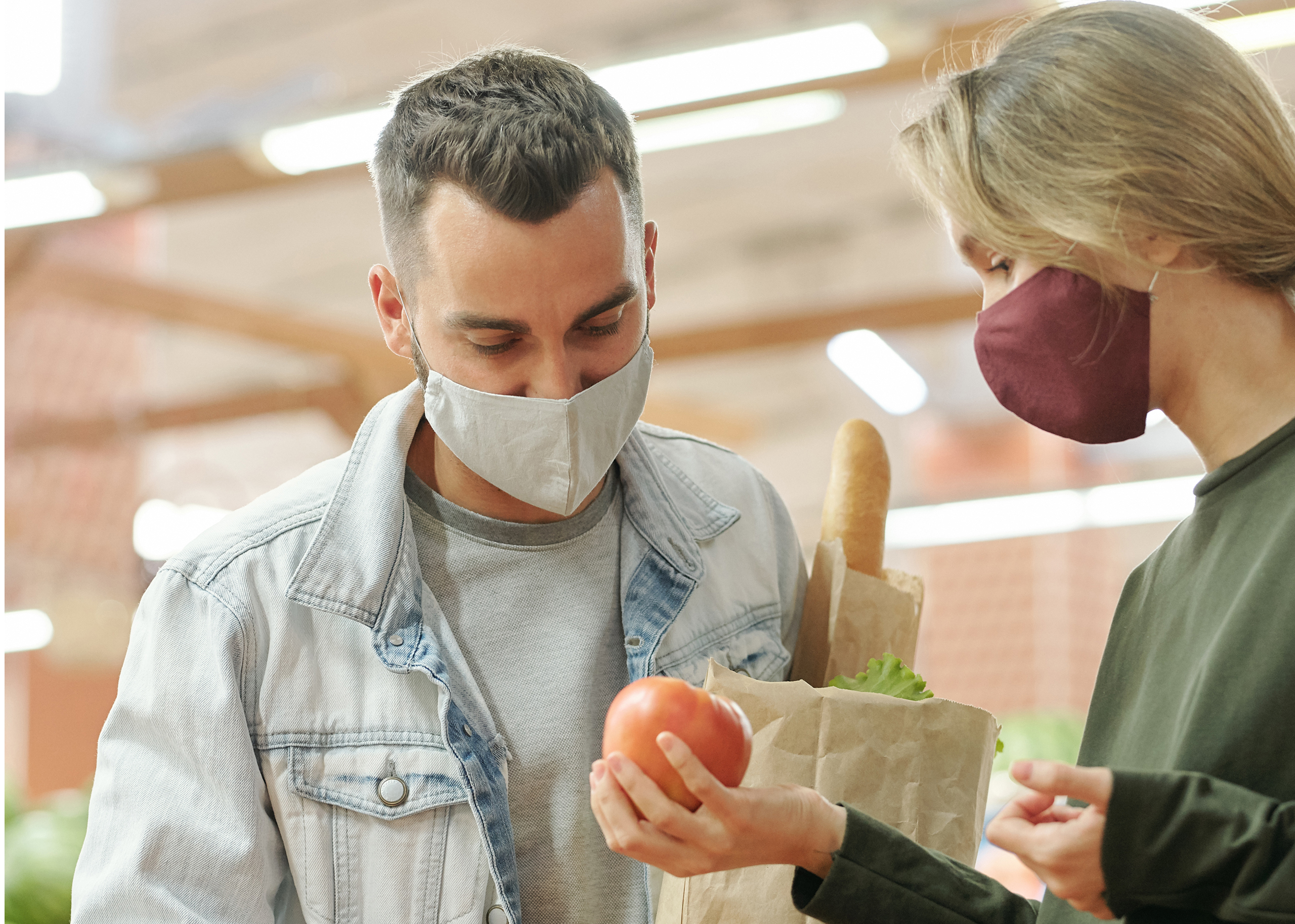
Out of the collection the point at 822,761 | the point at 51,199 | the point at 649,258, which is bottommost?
the point at 822,761

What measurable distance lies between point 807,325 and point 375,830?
→ 3678 mm

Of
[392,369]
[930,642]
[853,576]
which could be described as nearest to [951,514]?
[930,642]

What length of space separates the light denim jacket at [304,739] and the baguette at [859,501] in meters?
0.33

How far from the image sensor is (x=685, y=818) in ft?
4.41

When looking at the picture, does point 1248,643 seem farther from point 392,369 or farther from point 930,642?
point 930,642

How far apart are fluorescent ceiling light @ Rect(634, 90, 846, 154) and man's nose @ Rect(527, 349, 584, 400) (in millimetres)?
1620

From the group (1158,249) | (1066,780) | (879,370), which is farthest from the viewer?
(879,370)

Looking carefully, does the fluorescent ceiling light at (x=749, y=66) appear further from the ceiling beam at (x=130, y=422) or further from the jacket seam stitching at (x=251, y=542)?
the ceiling beam at (x=130, y=422)

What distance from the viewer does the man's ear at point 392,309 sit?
6.34 ft

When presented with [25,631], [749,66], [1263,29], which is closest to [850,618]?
Answer: [749,66]

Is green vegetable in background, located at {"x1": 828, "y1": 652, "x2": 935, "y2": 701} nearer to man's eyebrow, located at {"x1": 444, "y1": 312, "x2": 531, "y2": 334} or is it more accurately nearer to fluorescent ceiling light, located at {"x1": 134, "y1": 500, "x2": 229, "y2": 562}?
man's eyebrow, located at {"x1": 444, "y1": 312, "x2": 531, "y2": 334}

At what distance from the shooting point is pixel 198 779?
164 centimetres

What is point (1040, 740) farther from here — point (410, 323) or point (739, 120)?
point (410, 323)

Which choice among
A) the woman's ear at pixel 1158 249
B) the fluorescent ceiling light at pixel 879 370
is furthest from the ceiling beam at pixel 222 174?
the fluorescent ceiling light at pixel 879 370
